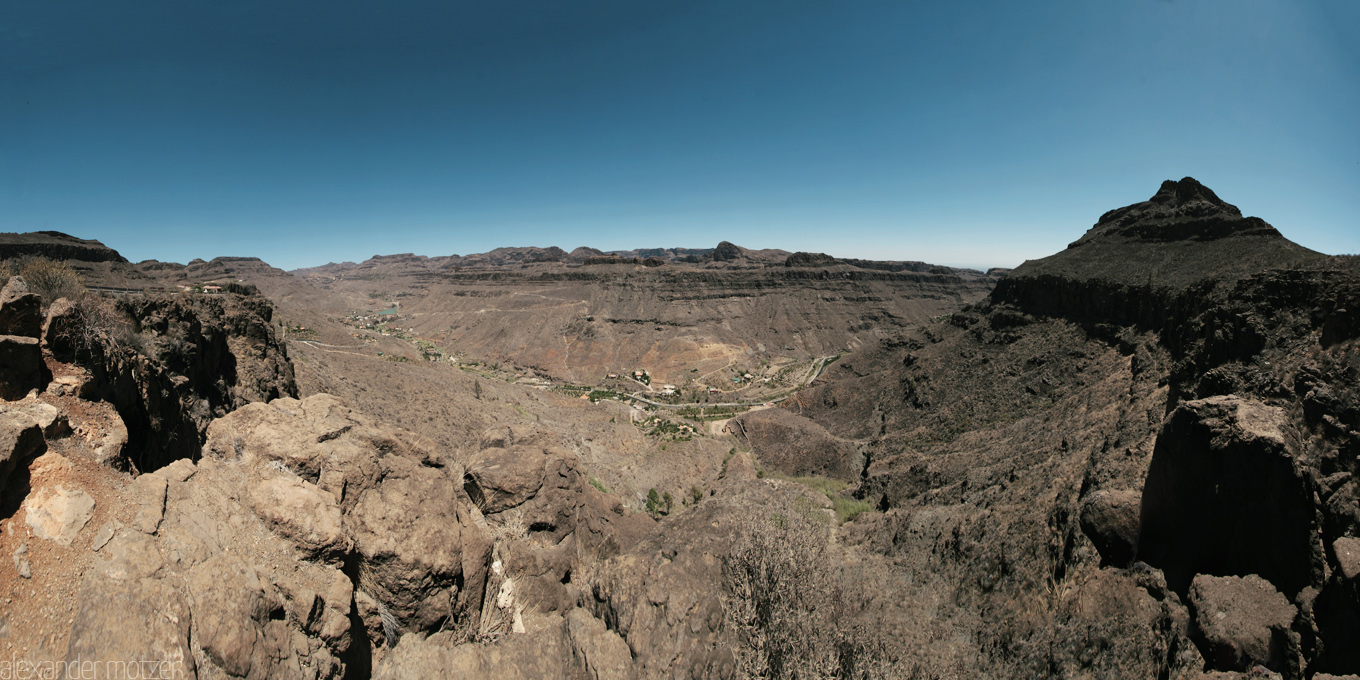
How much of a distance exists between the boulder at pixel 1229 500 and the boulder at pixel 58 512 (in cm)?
2026

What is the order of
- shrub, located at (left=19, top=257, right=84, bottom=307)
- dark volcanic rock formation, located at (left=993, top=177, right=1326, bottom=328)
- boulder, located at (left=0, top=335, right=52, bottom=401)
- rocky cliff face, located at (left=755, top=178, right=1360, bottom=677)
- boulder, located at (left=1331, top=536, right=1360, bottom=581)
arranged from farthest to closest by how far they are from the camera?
dark volcanic rock formation, located at (left=993, top=177, right=1326, bottom=328), shrub, located at (left=19, top=257, right=84, bottom=307), rocky cliff face, located at (left=755, top=178, right=1360, bottom=677), boulder, located at (left=1331, top=536, right=1360, bottom=581), boulder, located at (left=0, top=335, right=52, bottom=401)

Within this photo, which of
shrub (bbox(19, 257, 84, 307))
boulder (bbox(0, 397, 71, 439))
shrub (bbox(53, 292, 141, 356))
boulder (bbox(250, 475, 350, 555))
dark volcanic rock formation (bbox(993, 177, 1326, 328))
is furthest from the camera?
dark volcanic rock formation (bbox(993, 177, 1326, 328))

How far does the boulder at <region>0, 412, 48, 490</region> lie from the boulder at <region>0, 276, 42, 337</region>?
2835mm

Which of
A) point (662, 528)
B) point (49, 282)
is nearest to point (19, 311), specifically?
point (49, 282)

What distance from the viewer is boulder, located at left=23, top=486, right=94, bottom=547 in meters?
5.46

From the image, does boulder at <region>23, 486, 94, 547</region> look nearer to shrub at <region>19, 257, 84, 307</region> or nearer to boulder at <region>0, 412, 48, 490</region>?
boulder at <region>0, 412, 48, 490</region>

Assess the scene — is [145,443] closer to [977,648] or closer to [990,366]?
[977,648]

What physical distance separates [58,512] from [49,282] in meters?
15.4

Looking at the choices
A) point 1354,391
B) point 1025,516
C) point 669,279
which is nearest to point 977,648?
point 1025,516

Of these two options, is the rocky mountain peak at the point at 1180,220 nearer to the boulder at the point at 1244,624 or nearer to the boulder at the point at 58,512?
the boulder at the point at 1244,624

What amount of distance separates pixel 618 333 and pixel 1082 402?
74.9 metres

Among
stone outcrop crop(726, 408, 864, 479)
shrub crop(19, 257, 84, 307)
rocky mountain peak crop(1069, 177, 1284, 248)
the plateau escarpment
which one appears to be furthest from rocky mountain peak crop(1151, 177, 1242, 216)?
shrub crop(19, 257, 84, 307)

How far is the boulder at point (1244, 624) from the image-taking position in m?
10.3

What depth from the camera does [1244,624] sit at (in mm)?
10883
